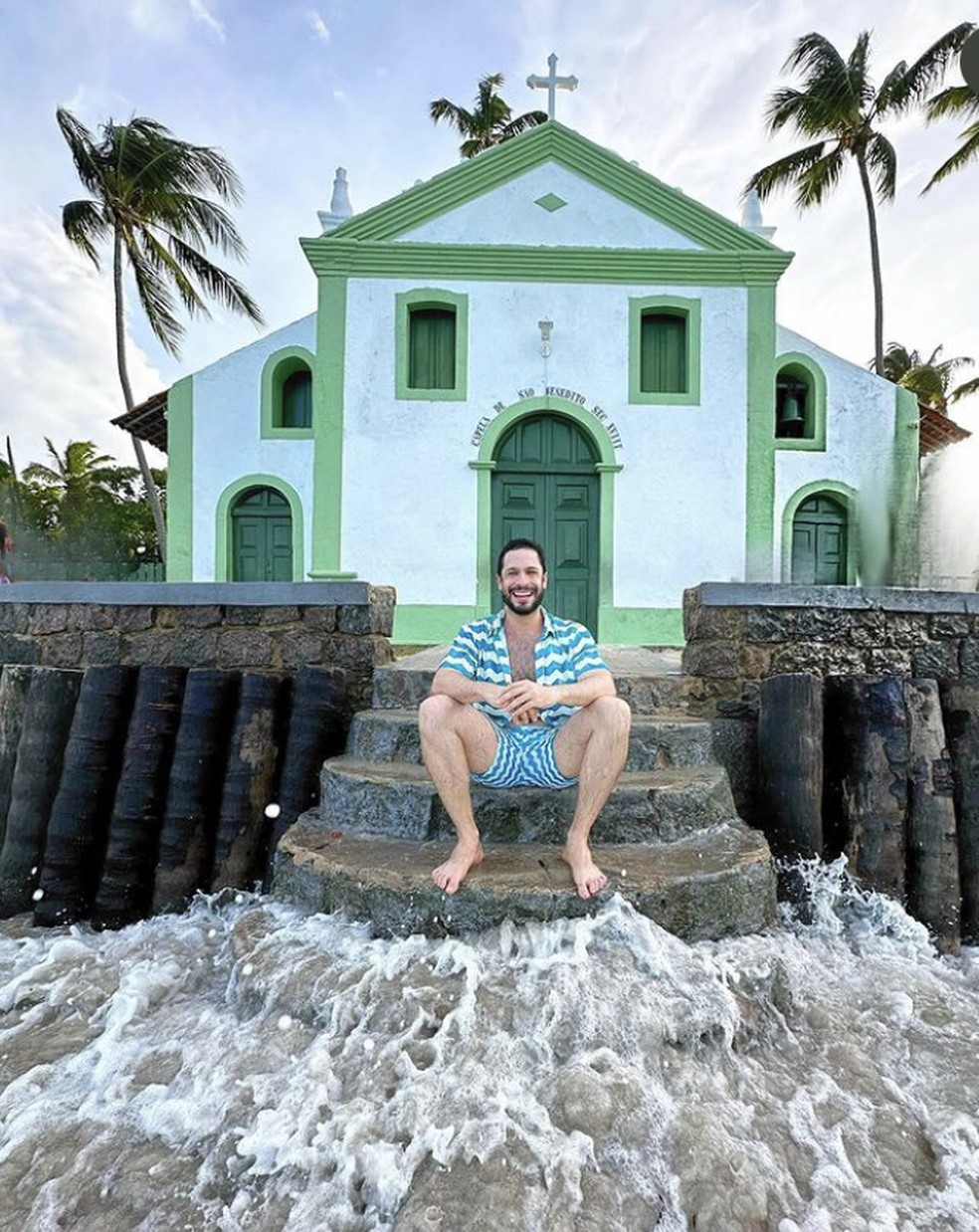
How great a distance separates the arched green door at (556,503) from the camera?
8.89 metres

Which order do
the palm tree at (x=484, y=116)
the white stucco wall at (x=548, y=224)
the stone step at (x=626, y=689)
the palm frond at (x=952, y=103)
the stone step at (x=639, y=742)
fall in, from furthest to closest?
the palm tree at (x=484, y=116)
the palm frond at (x=952, y=103)
the white stucco wall at (x=548, y=224)
the stone step at (x=626, y=689)
the stone step at (x=639, y=742)

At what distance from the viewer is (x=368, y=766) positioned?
12.4 feet

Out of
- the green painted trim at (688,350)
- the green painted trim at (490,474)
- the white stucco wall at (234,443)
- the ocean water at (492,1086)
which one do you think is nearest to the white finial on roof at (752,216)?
the green painted trim at (688,350)

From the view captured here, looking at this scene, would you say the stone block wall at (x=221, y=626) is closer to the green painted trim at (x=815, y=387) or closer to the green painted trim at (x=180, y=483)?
the green painted trim at (x=180, y=483)

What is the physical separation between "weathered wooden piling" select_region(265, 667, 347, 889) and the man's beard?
141 cm

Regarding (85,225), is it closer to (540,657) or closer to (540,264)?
(540,264)

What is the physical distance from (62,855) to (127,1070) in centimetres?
172

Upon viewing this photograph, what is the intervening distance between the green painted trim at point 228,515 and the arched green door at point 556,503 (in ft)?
9.04

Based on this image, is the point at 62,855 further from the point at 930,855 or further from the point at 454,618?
Result: the point at 454,618

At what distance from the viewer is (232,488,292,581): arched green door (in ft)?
32.2

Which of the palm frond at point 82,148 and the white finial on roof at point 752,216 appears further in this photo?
the palm frond at point 82,148

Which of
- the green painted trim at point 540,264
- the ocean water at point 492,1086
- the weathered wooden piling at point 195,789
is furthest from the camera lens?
the green painted trim at point 540,264

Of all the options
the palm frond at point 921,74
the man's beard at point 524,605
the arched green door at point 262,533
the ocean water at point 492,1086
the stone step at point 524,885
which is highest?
the palm frond at point 921,74

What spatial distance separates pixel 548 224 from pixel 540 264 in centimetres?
59
